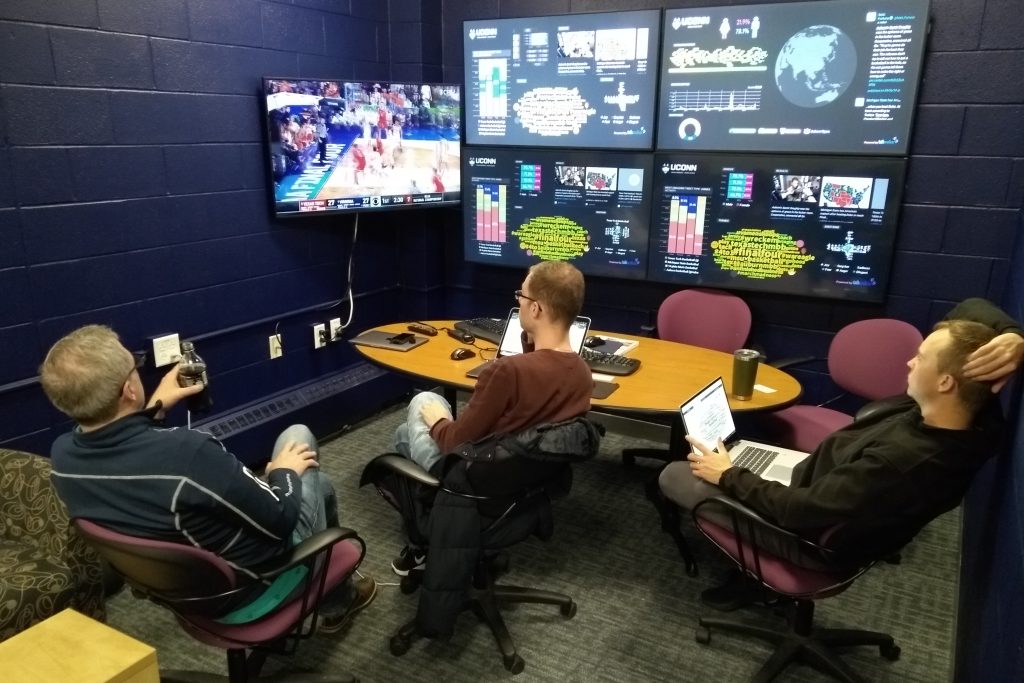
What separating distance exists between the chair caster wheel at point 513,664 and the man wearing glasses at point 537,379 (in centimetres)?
63

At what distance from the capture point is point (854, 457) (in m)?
1.76

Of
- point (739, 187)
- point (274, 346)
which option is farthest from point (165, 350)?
point (739, 187)

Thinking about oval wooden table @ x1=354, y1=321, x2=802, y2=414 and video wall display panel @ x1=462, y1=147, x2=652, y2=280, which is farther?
video wall display panel @ x1=462, y1=147, x2=652, y2=280

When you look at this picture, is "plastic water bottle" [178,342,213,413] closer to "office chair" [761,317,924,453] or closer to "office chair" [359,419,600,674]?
"office chair" [359,419,600,674]

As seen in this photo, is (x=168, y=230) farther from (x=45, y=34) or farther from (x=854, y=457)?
(x=854, y=457)

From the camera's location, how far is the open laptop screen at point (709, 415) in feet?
7.22

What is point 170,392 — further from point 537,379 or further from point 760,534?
point 760,534

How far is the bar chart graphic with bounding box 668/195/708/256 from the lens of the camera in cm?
349

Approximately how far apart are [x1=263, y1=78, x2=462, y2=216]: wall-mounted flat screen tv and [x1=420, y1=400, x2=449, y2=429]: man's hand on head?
158cm

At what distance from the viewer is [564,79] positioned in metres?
3.66

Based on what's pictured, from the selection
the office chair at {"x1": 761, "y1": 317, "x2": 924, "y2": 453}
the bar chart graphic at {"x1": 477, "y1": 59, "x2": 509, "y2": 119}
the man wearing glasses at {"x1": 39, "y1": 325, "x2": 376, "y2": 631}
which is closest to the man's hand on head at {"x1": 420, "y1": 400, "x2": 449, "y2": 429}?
the man wearing glasses at {"x1": 39, "y1": 325, "x2": 376, "y2": 631}

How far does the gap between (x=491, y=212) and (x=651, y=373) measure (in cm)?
170

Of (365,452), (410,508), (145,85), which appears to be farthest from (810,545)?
(145,85)

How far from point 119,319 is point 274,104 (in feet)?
3.85
